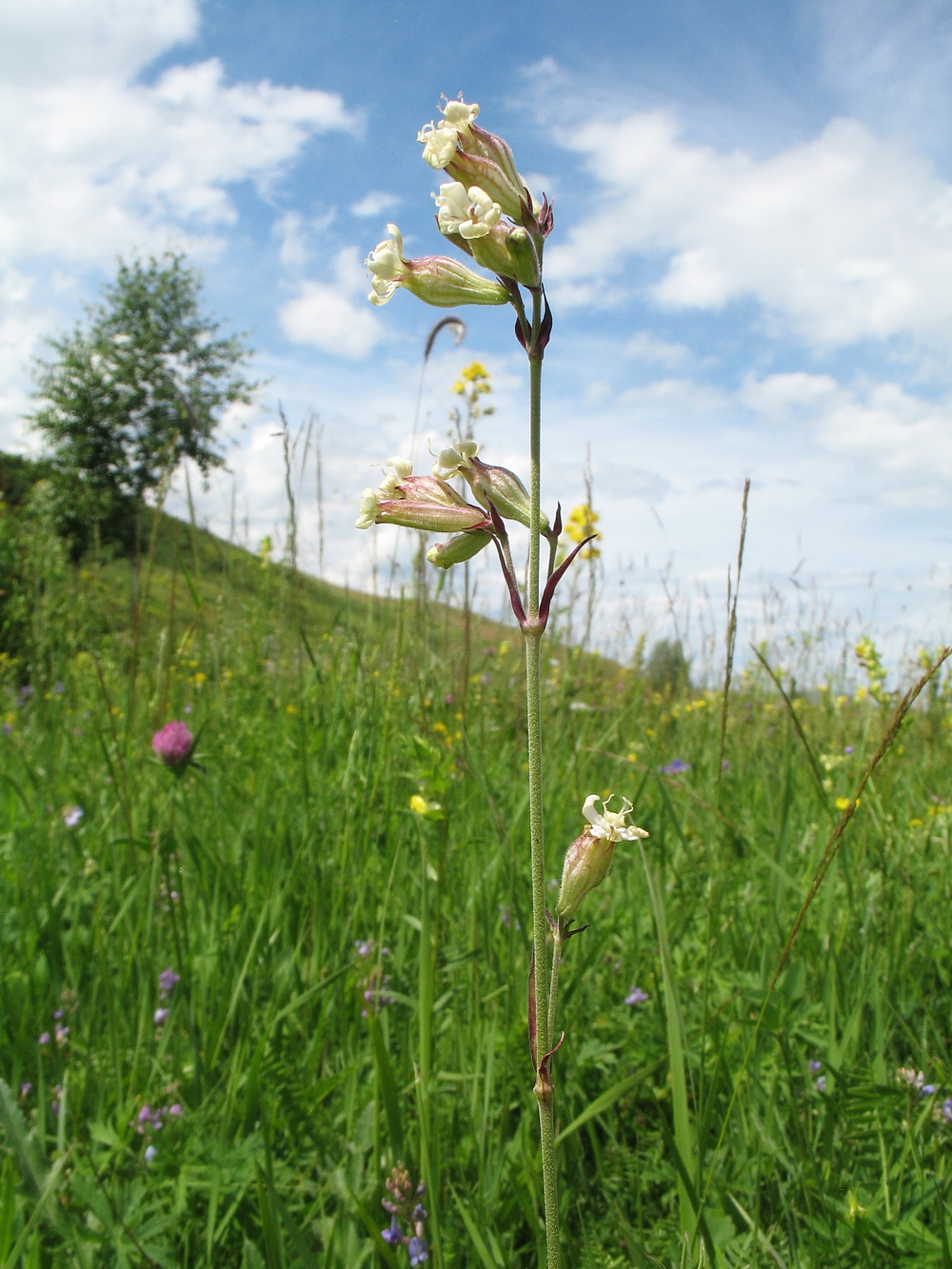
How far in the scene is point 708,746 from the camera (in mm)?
4449

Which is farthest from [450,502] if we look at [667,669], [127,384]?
[127,384]

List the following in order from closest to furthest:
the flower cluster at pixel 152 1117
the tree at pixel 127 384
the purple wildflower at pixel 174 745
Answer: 1. the flower cluster at pixel 152 1117
2. the purple wildflower at pixel 174 745
3. the tree at pixel 127 384

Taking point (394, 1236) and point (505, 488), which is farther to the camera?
point (394, 1236)

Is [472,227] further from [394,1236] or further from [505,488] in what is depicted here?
[394,1236]

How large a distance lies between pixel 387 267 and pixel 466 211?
0.16 metres

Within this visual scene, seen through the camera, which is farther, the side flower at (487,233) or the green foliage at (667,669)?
the green foliage at (667,669)

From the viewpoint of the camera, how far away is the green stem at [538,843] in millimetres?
872

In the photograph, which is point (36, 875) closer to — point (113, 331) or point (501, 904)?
point (501, 904)

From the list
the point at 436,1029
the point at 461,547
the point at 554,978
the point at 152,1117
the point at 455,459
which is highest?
the point at 455,459

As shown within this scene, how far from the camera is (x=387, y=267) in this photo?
1132 mm

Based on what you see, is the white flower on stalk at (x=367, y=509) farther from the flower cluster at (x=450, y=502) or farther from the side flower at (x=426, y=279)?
the side flower at (x=426, y=279)

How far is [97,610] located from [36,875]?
5.96 ft

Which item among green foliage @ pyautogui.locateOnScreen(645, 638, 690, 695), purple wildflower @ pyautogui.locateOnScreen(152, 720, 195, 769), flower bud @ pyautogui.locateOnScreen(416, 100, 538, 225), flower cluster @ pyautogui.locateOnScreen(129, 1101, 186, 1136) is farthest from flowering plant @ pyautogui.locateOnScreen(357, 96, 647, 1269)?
green foliage @ pyautogui.locateOnScreen(645, 638, 690, 695)

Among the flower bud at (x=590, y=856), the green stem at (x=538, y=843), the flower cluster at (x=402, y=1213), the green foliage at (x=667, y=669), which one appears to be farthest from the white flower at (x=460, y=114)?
the green foliage at (x=667, y=669)
